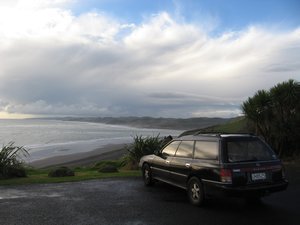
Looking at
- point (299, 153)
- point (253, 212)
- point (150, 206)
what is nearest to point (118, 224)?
point (150, 206)

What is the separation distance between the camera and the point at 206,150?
907 cm

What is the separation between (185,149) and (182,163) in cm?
38

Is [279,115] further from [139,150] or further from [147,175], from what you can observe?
[147,175]

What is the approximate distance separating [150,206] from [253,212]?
2251 millimetres

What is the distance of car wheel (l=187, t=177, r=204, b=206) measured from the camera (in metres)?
8.86

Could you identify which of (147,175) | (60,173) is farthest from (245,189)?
(60,173)

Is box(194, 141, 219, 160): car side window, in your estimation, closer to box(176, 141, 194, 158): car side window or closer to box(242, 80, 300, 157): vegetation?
box(176, 141, 194, 158): car side window

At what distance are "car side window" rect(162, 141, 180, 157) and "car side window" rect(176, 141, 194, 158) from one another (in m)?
0.22

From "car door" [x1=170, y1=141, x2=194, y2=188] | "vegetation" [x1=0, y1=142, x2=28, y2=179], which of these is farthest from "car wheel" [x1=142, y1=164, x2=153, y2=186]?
"vegetation" [x1=0, y1=142, x2=28, y2=179]

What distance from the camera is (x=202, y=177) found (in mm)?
8867

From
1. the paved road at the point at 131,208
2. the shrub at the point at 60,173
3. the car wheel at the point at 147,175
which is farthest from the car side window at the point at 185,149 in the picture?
the shrub at the point at 60,173

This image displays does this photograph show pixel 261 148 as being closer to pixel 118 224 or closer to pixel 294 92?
pixel 118 224

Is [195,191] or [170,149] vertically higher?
[170,149]

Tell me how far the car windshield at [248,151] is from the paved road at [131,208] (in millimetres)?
1109
